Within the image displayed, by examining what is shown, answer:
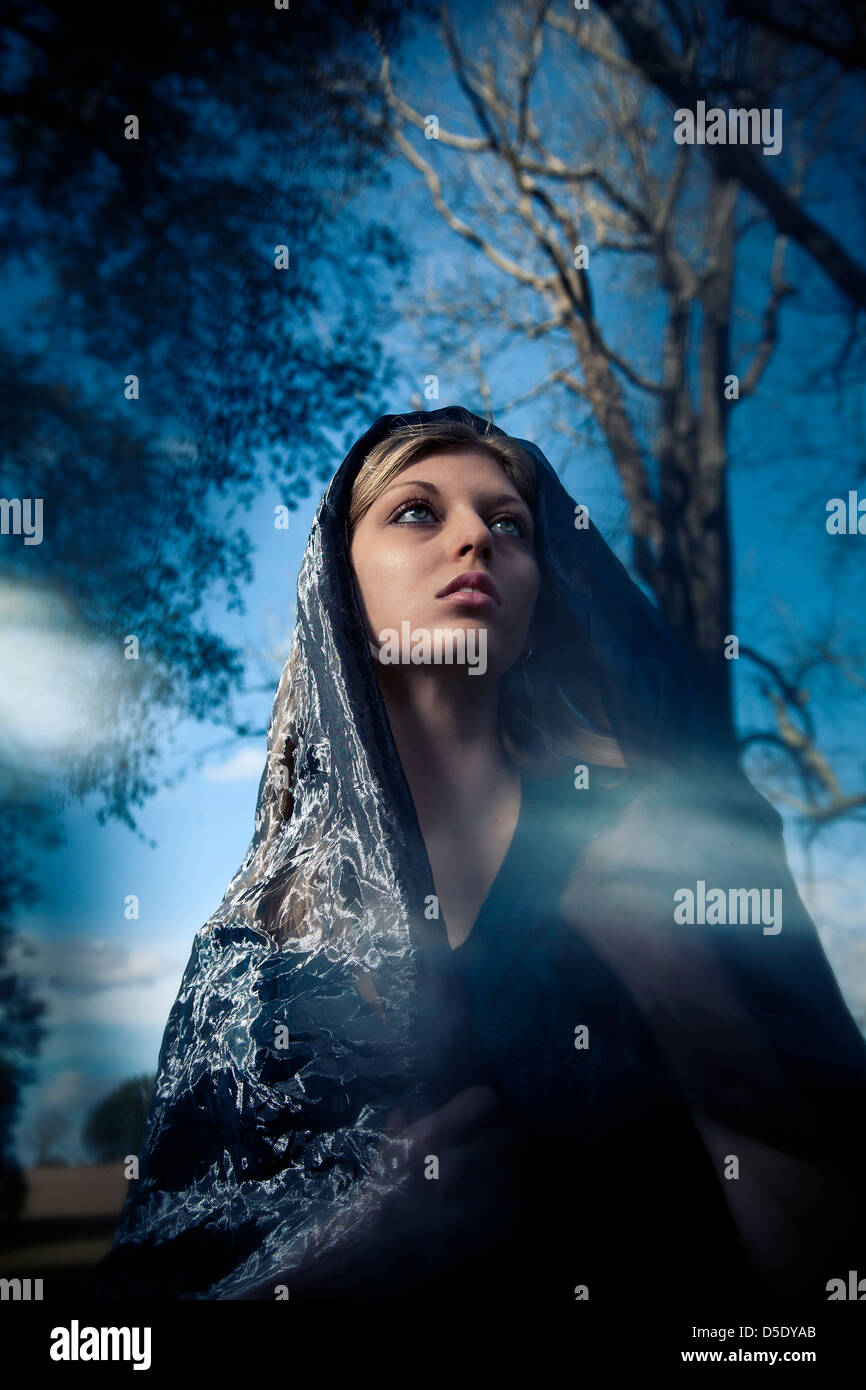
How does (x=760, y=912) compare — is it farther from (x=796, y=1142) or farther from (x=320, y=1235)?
(x=320, y=1235)

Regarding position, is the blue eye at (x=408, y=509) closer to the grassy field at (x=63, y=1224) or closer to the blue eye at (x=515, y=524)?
the blue eye at (x=515, y=524)

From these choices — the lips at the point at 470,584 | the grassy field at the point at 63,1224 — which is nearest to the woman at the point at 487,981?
the lips at the point at 470,584

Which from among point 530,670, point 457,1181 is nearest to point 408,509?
point 530,670

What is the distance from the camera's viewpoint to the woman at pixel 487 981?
1104 millimetres

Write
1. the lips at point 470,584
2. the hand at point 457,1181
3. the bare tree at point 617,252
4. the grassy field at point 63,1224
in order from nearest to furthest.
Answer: the hand at point 457,1181 → the lips at point 470,584 → the grassy field at point 63,1224 → the bare tree at point 617,252

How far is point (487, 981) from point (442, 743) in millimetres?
327

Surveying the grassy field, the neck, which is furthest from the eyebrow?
the grassy field

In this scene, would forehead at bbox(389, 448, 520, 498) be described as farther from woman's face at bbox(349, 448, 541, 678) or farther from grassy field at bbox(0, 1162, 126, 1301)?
grassy field at bbox(0, 1162, 126, 1301)

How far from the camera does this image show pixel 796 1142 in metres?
1.08

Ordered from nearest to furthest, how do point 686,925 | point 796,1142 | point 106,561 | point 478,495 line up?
point 796,1142 < point 686,925 < point 478,495 < point 106,561

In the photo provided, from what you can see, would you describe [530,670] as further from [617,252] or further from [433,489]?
[617,252]

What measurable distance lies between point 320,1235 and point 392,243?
146cm
